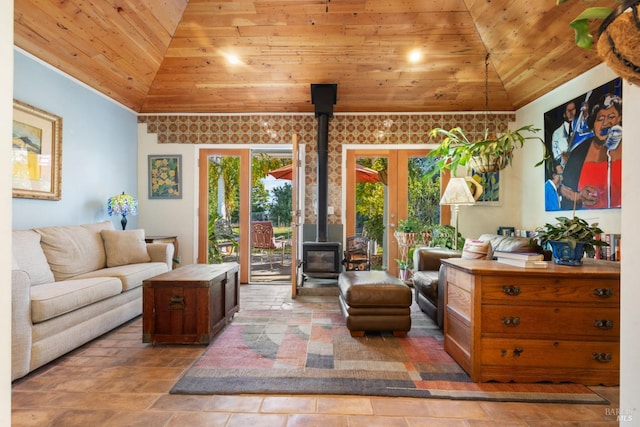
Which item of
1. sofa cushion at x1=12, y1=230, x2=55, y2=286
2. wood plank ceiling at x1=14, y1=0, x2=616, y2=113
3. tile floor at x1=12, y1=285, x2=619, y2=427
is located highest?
wood plank ceiling at x1=14, y1=0, x2=616, y2=113

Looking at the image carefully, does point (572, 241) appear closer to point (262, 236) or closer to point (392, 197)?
point (392, 197)

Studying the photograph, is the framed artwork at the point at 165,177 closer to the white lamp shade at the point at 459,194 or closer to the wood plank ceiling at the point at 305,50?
the wood plank ceiling at the point at 305,50

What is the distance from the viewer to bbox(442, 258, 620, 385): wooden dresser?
6.77ft

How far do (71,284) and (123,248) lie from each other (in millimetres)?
1130

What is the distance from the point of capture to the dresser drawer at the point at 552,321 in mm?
2062

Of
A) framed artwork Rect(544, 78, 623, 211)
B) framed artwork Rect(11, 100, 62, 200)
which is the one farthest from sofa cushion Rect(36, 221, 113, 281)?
framed artwork Rect(544, 78, 623, 211)

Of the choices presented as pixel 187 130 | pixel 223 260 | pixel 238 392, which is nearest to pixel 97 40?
pixel 187 130

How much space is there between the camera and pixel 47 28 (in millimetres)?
3152

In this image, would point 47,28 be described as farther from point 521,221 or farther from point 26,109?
point 521,221

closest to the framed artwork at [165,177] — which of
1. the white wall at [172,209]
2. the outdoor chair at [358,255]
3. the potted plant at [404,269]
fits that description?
the white wall at [172,209]

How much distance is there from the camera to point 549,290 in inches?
81.7

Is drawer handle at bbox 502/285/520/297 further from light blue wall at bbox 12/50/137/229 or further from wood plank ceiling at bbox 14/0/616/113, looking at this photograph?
light blue wall at bbox 12/50/137/229

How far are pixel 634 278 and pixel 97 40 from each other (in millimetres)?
4635

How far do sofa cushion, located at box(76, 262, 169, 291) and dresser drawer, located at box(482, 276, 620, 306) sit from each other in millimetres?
3033
